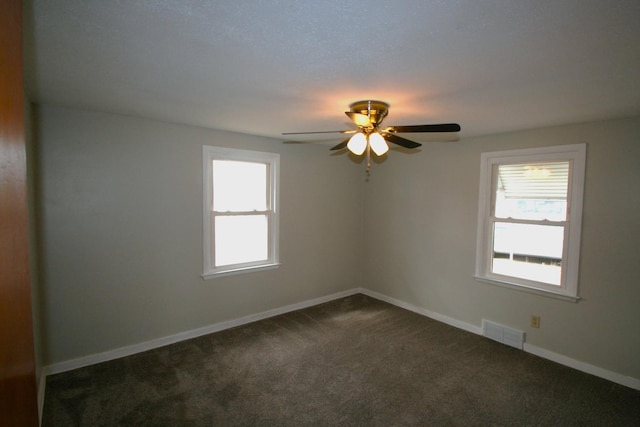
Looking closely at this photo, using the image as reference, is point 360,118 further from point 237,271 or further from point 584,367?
point 584,367

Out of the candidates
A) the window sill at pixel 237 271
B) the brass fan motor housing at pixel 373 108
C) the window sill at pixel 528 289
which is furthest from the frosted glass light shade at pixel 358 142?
the window sill at pixel 528 289

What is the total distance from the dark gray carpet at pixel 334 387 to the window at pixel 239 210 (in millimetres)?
904

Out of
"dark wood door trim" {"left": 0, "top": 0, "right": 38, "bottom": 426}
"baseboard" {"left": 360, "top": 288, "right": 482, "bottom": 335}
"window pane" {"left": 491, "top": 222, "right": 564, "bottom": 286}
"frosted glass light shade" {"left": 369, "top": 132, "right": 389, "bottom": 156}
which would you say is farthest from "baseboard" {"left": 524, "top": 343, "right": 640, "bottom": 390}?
"dark wood door trim" {"left": 0, "top": 0, "right": 38, "bottom": 426}

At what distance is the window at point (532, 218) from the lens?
305 centimetres

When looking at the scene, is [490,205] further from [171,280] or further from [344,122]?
[171,280]

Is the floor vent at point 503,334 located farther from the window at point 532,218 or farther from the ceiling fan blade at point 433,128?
the ceiling fan blade at point 433,128

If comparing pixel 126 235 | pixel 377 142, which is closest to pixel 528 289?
pixel 377 142

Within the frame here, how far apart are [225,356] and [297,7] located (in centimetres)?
306

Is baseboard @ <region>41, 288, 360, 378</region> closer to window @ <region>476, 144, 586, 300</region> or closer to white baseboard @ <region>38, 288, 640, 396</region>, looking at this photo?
white baseboard @ <region>38, 288, 640, 396</region>

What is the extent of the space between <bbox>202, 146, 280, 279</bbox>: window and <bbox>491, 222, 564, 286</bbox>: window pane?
2.76m

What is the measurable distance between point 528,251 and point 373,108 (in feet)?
8.15

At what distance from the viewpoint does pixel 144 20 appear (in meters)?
1.32

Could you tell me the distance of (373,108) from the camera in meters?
2.40

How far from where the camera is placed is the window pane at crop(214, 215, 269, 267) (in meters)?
3.73
